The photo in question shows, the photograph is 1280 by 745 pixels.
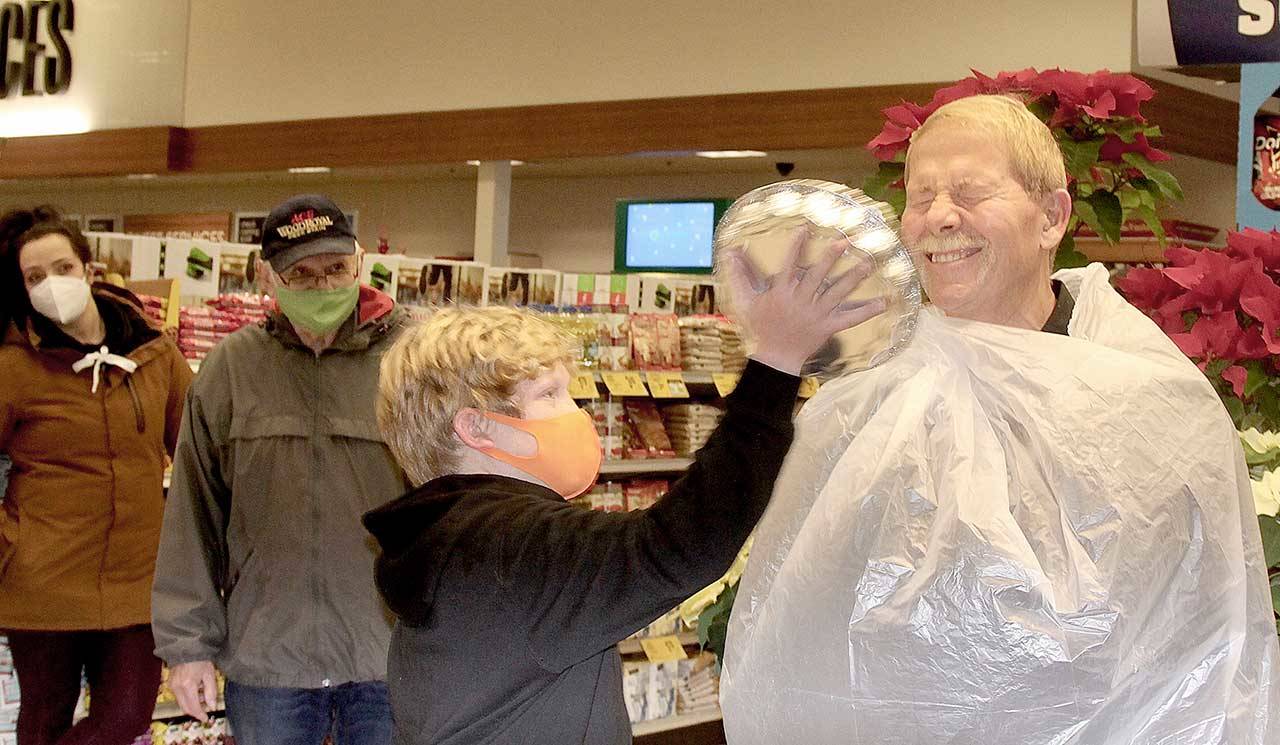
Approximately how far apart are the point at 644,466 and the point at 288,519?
2541 mm

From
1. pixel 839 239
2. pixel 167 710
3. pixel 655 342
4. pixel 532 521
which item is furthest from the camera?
pixel 655 342

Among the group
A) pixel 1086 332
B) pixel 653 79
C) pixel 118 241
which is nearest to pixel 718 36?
pixel 653 79

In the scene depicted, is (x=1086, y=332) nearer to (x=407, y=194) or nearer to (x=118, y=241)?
(x=118, y=241)

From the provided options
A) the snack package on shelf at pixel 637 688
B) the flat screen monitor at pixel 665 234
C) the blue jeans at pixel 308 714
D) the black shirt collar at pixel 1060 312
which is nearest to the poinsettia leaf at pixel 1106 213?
the black shirt collar at pixel 1060 312

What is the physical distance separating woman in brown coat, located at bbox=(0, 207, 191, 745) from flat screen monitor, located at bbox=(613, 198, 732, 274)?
→ 23.8 feet

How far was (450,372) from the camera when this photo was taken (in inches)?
62.0

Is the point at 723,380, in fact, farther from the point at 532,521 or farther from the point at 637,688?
the point at 532,521

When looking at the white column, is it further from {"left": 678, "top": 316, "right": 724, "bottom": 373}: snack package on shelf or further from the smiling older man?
the smiling older man

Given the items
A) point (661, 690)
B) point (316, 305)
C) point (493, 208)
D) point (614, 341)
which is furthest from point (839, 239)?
point (493, 208)

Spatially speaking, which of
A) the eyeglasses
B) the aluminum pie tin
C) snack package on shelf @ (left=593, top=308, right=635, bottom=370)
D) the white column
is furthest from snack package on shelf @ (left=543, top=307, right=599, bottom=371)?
the white column

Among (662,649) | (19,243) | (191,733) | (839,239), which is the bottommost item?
(191,733)

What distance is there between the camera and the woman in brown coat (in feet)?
10.4

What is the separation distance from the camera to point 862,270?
1202mm

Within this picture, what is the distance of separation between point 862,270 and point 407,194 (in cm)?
1166
